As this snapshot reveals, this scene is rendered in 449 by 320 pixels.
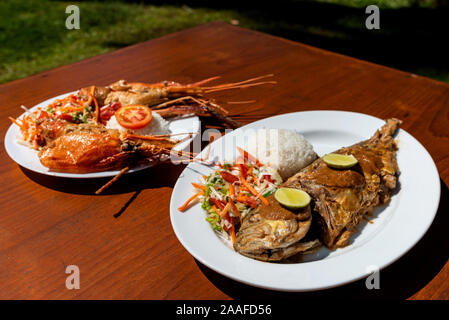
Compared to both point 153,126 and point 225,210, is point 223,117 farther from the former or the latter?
point 225,210

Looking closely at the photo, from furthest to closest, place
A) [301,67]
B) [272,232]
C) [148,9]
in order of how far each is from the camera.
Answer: [148,9], [301,67], [272,232]

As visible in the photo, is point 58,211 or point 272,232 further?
point 58,211

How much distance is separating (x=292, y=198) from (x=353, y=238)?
390mm

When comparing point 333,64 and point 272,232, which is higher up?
point 333,64

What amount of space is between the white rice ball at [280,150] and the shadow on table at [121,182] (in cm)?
49

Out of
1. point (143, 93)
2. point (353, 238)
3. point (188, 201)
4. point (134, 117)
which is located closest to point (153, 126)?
point (134, 117)

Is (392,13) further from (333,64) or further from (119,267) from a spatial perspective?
(119,267)

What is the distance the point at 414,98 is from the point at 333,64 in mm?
820

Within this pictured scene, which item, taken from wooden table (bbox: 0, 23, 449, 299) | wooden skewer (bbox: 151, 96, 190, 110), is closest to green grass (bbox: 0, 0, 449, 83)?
wooden table (bbox: 0, 23, 449, 299)

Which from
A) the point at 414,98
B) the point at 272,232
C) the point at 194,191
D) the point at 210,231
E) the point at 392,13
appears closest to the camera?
the point at 272,232

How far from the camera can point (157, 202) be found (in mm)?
2012

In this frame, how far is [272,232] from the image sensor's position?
61.2 inches

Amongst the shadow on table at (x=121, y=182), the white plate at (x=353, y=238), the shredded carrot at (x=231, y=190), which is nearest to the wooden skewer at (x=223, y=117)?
the white plate at (x=353, y=238)

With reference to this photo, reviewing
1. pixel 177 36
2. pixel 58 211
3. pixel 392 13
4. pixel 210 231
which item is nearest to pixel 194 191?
pixel 210 231
